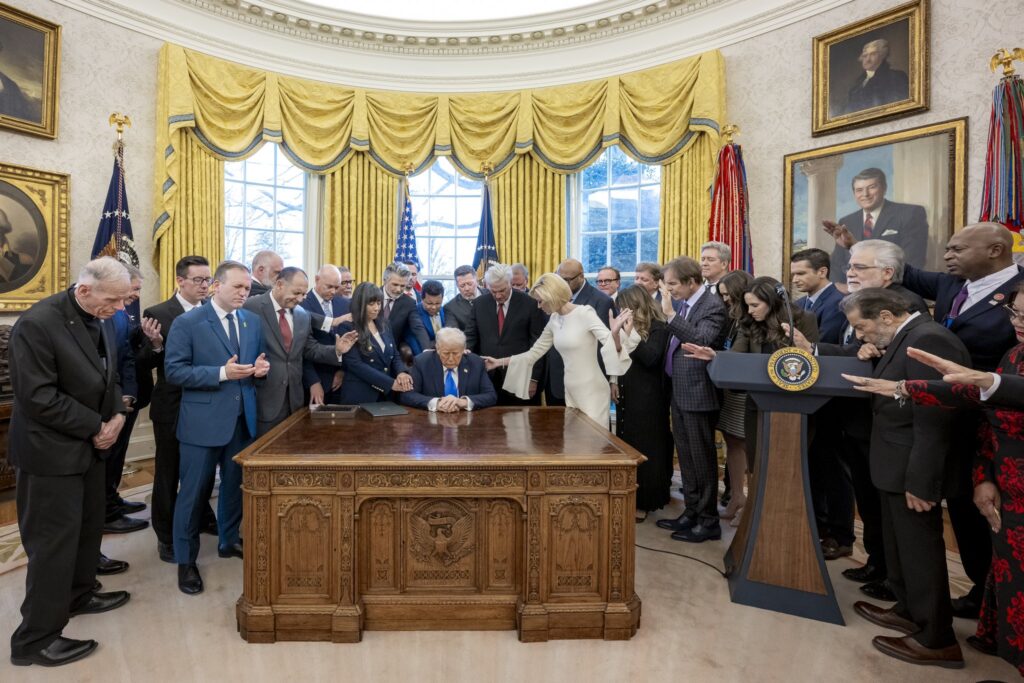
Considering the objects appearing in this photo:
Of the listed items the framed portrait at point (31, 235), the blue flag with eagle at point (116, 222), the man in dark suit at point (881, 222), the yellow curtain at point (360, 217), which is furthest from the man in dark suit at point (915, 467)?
the framed portrait at point (31, 235)

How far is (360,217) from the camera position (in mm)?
7348

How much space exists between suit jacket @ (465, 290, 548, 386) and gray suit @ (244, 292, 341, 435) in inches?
60.3

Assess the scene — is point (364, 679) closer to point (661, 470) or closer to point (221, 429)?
point (221, 429)

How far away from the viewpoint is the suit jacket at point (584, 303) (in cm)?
480

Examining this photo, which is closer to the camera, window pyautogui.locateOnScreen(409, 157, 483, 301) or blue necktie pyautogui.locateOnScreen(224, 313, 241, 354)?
blue necktie pyautogui.locateOnScreen(224, 313, 241, 354)

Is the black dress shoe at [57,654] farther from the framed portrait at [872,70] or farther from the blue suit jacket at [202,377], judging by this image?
the framed portrait at [872,70]

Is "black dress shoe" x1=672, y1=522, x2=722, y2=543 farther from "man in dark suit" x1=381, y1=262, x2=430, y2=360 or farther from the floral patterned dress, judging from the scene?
"man in dark suit" x1=381, y1=262, x2=430, y2=360

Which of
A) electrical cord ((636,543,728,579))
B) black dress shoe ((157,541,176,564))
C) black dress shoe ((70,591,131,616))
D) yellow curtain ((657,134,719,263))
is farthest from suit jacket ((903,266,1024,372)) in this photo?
black dress shoe ((157,541,176,564))

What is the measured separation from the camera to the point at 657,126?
655 centimetres

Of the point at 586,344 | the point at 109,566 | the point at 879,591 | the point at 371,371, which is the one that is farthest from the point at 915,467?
the point at 109,566

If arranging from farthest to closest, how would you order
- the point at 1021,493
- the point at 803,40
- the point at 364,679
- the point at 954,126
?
the point at 803,40, the point at 954,126, the point at 364,679, the point at 1021,493

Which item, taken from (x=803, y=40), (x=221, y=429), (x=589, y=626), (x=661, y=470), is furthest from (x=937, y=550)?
(x=803, y=40)

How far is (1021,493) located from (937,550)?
52 cm

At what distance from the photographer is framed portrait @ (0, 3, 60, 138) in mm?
5109
